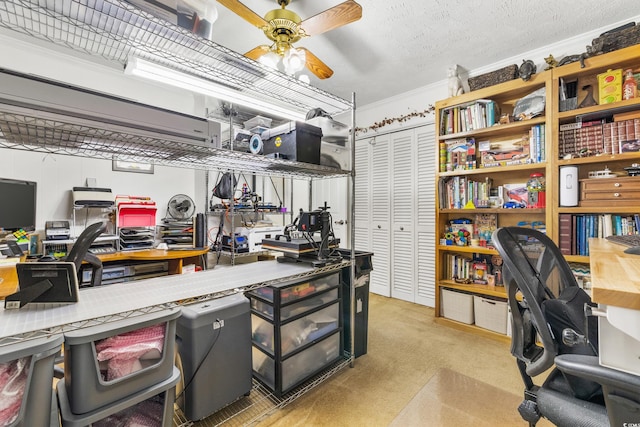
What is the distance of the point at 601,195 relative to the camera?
2107 mm

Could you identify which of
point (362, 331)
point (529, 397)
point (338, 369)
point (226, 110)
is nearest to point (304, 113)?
point (226, 110)

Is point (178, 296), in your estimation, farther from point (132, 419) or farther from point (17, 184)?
point (17, 184)

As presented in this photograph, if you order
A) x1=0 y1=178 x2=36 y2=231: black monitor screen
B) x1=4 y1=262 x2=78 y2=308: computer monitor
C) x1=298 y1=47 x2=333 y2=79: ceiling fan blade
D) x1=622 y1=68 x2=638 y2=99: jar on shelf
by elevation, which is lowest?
x1=4 y1=262 x2=78 y2=308: computer monitor

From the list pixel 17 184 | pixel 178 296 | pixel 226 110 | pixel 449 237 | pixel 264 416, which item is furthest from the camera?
pixel 226 110

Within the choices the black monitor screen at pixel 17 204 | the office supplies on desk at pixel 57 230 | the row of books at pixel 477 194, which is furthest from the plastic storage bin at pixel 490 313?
the black monitor screen at pixel 17 204

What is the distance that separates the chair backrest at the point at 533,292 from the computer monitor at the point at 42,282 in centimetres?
157

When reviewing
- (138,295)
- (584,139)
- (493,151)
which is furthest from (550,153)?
(138,295)

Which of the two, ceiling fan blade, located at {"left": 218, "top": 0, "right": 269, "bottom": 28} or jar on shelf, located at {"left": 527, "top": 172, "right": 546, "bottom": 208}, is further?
jar on shelf, located at {"left": 527, "top": 172, "right": 546, "bottom": 208}

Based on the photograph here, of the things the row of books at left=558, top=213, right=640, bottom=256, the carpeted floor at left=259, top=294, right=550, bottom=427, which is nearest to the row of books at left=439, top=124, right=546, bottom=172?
the row of books at left=558, top=213, right=640, bottom=256

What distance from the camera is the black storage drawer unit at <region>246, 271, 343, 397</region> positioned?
1.62 m

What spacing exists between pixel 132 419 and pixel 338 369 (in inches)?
50.2

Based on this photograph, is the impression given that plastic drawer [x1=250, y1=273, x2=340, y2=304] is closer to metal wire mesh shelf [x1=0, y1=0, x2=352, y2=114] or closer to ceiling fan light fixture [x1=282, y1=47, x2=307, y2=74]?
metal wire mesh shelf [x1=0, y1=0, x2=352, y2=114]

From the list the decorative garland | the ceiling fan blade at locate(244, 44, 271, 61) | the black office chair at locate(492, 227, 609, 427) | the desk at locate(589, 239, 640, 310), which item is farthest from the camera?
the decorative garland

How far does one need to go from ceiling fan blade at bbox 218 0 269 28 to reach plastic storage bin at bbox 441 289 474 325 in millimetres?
2851
